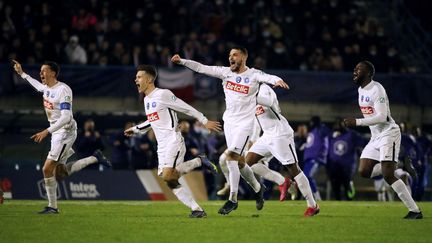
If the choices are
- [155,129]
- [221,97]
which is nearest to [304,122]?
[221,97]

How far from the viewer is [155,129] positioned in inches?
620

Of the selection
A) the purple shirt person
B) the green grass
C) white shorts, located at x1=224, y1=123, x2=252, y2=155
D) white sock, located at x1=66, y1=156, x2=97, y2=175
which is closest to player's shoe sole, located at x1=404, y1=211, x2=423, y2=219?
the green grass

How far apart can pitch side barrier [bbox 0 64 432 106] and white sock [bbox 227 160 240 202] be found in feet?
37.6

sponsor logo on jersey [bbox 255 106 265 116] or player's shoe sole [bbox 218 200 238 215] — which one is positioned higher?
sponsor logo on jersey [bbox 255 106 265 116]

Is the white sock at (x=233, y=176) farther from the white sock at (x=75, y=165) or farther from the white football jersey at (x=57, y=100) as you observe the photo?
the white sock at (x=75, y=165)

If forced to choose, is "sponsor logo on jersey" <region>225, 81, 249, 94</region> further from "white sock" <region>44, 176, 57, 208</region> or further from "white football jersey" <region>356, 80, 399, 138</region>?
"white sock" <region>44, 176, 57, 208</region>

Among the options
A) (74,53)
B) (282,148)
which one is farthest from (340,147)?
(282,148)

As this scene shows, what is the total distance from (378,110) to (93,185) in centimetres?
1077

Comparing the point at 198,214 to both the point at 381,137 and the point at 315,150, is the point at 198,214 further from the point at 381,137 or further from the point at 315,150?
the point at 315,150

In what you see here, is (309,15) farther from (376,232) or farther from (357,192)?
(376,232)

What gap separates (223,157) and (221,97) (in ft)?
36.6

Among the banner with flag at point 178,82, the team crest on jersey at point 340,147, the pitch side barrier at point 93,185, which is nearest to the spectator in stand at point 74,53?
the banner with flag at point 178,82

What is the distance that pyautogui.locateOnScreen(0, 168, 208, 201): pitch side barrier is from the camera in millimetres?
24391

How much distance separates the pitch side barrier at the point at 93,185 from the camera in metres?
24.4
